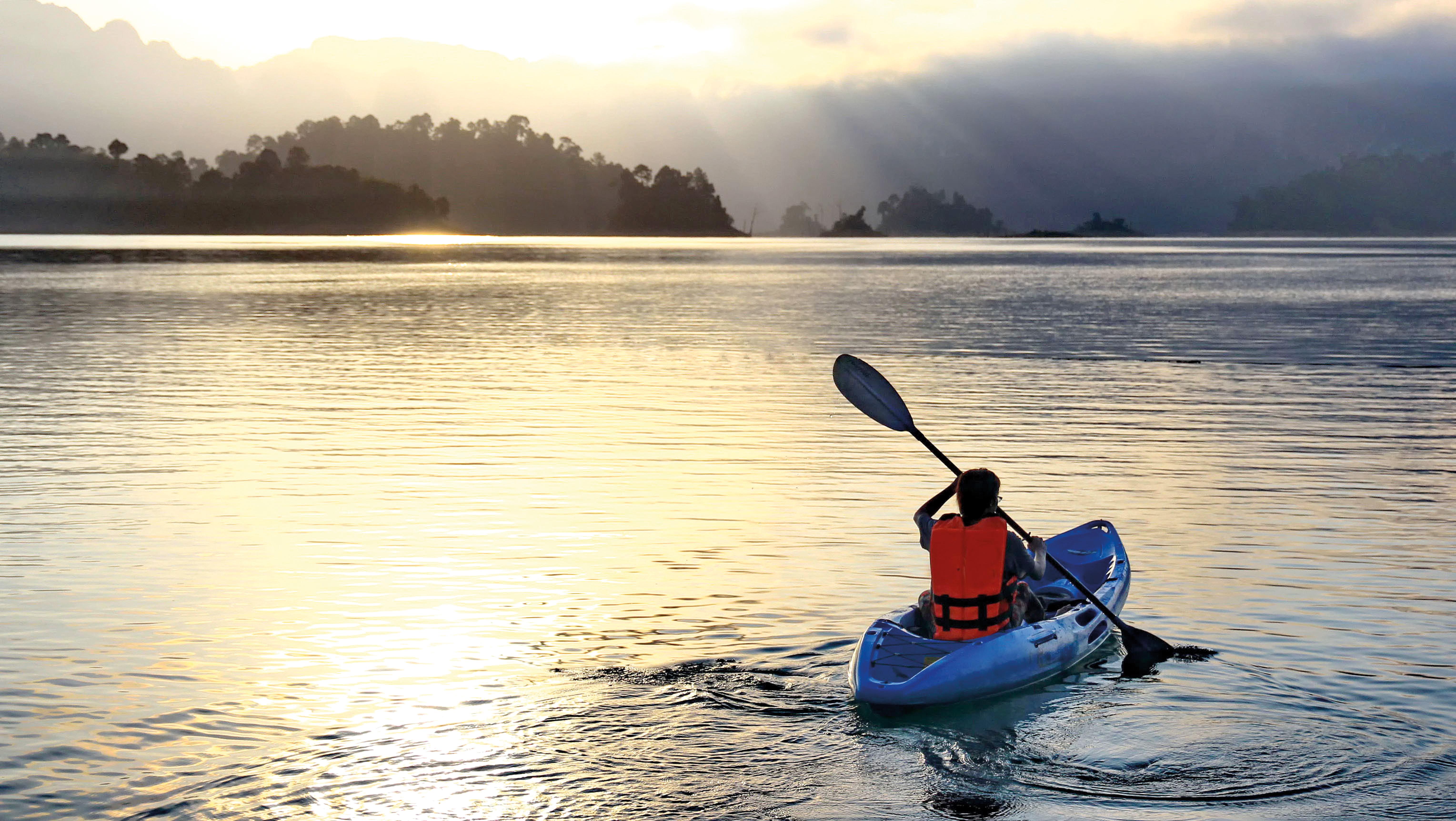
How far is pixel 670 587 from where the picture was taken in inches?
537

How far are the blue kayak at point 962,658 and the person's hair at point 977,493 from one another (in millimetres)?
921

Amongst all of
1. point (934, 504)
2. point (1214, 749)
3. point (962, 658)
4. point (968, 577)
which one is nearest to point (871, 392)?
point (934, 504)

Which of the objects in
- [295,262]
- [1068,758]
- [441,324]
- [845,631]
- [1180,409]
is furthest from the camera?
[295,262]

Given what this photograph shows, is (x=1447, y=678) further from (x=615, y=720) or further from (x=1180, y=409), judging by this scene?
(x=1180, y=409)

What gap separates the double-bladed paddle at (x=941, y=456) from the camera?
1145 centimetres

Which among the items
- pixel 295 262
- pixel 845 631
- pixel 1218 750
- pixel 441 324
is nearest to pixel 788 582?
pixel 845 631

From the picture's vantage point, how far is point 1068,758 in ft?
30.7

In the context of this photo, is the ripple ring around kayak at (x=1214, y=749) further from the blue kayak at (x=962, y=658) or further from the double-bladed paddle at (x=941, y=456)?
the double-bladed paddle at (x=941, y=456)

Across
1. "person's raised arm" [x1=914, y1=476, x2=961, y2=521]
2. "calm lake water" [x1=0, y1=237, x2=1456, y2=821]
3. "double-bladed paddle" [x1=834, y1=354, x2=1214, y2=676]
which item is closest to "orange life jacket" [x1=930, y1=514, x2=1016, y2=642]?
"double-bladed paddle" [x1=834, y1=354, x2=1214, y2=676]

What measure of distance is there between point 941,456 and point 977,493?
2.64m

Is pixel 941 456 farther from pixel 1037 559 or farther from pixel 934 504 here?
pixel 1037 559

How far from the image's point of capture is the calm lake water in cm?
893

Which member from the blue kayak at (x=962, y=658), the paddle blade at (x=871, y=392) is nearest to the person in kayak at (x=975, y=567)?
the blue kayak at (x=962, y=658)

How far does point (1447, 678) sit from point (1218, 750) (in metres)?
2.70
